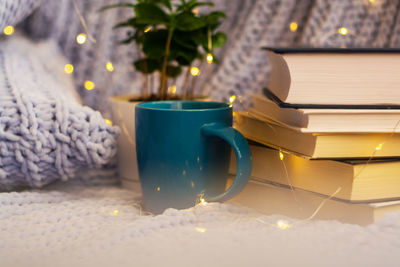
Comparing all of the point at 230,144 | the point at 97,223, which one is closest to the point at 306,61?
the point at 230,144

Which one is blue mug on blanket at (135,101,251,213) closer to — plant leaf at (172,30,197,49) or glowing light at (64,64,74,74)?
plant leaf at (172,30,197,49)

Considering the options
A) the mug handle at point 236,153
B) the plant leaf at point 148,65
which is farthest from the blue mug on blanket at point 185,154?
the plant leaf at point 148,65

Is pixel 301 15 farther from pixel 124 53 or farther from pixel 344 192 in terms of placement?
pixel 344 192

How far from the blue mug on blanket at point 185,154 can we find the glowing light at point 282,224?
0.22 feet

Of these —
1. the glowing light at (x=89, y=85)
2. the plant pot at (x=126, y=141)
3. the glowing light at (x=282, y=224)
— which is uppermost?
the glowing light at (x=89, y=85)

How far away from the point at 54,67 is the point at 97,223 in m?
0.43

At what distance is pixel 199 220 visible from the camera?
505 mm

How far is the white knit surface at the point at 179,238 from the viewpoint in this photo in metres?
0.40

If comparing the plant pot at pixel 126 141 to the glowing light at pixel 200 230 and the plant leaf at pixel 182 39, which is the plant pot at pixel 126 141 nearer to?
the plant leaf at pixel 182 39

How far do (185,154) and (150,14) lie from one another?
0.82ft

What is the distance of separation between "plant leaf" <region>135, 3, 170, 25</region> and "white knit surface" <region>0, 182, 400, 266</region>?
0.29 m

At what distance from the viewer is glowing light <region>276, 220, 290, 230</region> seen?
0.49 m

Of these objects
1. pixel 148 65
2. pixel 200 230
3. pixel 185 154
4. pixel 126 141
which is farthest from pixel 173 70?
pixel 200 230

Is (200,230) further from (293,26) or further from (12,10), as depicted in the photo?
(293,26)
